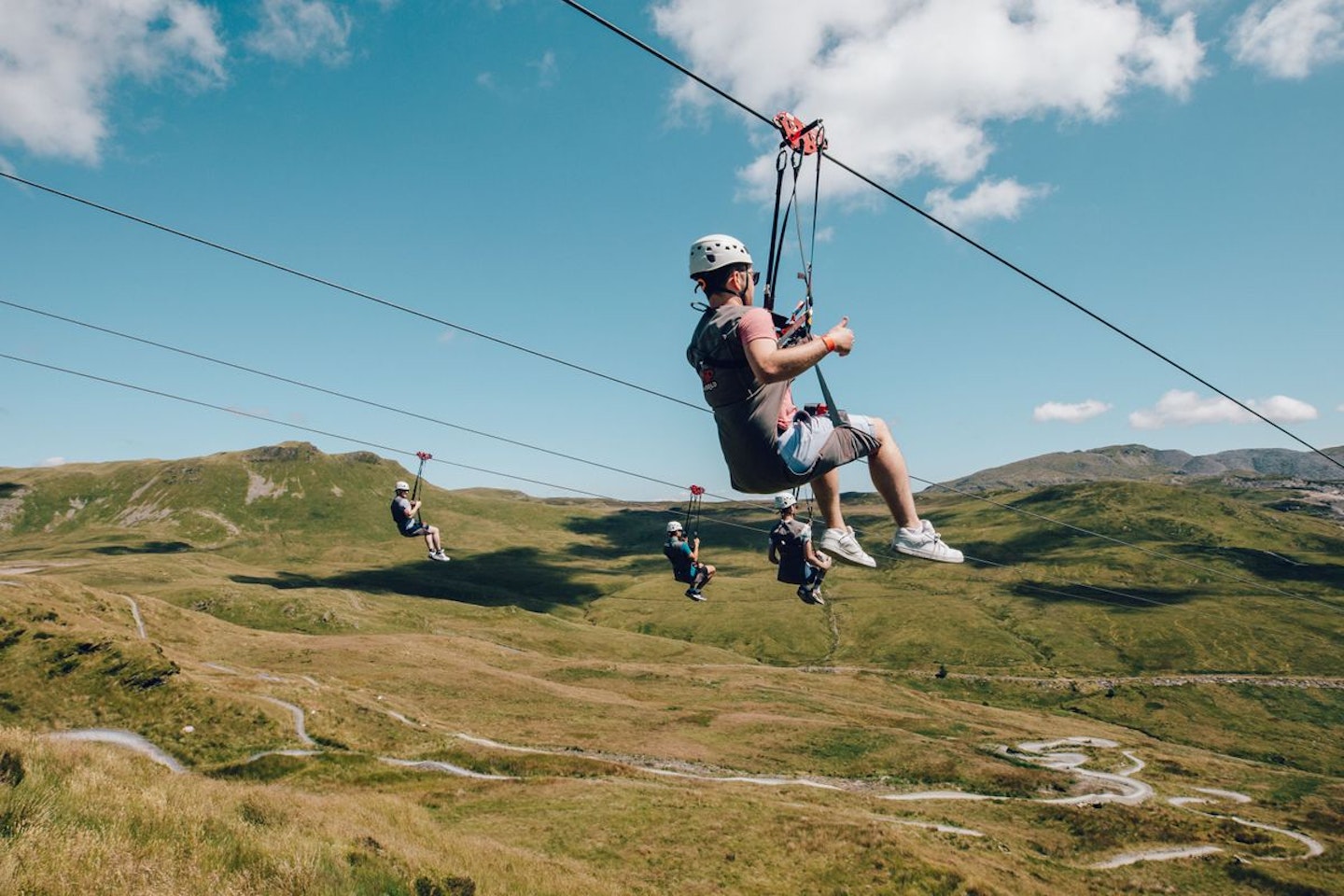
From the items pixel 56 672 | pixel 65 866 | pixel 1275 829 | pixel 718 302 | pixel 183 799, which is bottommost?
pixel 1275 829

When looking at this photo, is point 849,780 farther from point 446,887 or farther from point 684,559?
point 446,887

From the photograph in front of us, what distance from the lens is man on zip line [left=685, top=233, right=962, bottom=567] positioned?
27.1 feet

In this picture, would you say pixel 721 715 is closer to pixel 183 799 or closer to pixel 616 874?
pixel 616 874

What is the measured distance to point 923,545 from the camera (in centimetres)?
910

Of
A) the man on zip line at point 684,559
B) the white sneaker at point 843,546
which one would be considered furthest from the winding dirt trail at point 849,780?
the white sneaker at point 843,546

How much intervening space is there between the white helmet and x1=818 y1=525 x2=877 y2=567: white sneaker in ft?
12.6

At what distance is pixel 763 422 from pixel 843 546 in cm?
251

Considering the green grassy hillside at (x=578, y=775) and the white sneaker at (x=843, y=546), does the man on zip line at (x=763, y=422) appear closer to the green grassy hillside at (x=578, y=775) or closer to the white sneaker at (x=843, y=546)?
the white sneaker at (x=843, y=546)

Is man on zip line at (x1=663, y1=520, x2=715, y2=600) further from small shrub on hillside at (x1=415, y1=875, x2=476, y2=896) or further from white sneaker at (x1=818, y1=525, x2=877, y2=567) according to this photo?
white sneaker at (x1=818, y1=525, x2=877, y2=567)

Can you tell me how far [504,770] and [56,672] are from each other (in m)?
38.8

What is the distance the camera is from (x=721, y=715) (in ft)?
310

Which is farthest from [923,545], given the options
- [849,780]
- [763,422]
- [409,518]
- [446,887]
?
[849,780]

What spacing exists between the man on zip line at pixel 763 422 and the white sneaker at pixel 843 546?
0.57 meters

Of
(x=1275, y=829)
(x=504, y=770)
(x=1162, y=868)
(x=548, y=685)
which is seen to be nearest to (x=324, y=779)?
(x=504, y=770)
